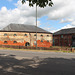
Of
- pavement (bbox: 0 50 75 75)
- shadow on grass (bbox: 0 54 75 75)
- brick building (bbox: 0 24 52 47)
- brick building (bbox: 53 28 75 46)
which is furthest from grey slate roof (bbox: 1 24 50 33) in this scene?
shadow on grass (bbox: 0 54 75 75)

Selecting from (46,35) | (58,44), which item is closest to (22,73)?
(46,35)

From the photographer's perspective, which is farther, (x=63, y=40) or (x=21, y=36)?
(x=63, y=40)

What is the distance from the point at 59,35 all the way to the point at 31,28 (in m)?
12.8

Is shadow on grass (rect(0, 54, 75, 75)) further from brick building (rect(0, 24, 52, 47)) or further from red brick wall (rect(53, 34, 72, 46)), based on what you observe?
red brick wall (rect(53, 34, 72, 46))

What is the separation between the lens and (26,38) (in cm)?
3844

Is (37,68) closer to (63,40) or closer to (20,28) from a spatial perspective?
(20,28)

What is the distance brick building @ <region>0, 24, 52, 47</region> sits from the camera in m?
37.0

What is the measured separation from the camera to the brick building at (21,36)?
37.0 meters

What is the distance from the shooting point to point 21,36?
37.8 meters

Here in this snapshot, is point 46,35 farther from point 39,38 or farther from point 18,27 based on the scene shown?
point 18,27

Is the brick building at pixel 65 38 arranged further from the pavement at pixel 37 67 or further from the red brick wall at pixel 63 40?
the pavement at pixel 37 67

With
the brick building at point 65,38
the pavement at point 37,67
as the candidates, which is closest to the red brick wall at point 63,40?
the brick building at point 65,38

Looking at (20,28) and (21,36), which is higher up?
(20,28)

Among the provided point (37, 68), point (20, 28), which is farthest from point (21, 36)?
point (37, 68)
